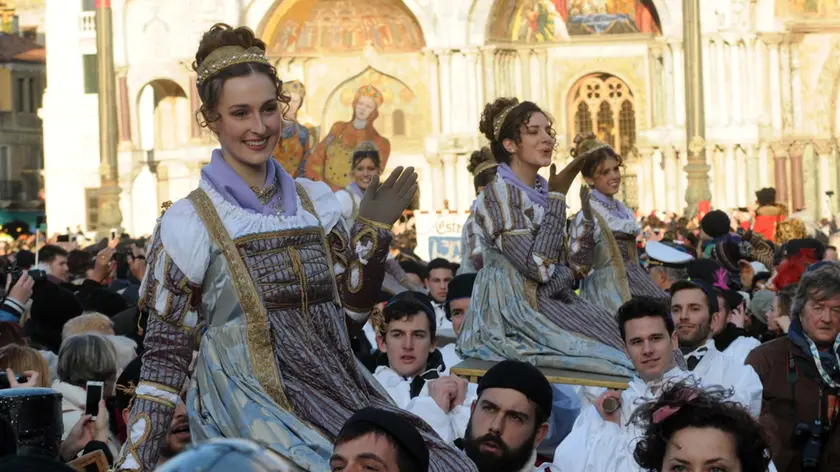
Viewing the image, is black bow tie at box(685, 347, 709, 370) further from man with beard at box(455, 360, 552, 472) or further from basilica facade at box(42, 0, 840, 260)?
basilica facade at box(42, 0, 840, 260)

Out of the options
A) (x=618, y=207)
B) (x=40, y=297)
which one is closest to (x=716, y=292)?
(x=618, y=207)

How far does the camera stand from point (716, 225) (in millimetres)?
15117

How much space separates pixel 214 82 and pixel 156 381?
0.95 m

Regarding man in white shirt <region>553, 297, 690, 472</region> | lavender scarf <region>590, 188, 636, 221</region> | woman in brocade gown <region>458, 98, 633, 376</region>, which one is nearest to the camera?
man in white shirt <region>553, 297, 690, 472</region>

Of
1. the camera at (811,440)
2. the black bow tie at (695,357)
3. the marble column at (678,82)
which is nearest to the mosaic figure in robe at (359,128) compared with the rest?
the marble column at (678,82)

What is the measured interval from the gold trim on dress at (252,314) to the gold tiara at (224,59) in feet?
1.41

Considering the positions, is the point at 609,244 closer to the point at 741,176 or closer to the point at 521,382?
the point at 521,382

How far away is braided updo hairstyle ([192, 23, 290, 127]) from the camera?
16.5 feet

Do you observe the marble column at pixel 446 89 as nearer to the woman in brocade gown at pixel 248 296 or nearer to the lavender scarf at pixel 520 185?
the lavender scarf at pixel 520 185

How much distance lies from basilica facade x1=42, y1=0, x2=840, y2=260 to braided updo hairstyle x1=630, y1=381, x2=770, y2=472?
3290cm

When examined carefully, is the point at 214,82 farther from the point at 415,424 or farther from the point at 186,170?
the point at 186,170

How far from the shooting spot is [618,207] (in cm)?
1030

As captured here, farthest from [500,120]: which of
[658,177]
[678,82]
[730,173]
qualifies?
[658,177]

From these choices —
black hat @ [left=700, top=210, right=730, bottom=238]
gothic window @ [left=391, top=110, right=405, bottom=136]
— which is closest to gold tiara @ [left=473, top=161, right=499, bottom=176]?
black hat @ [left=700, top=210, right=730, bottom=238]
